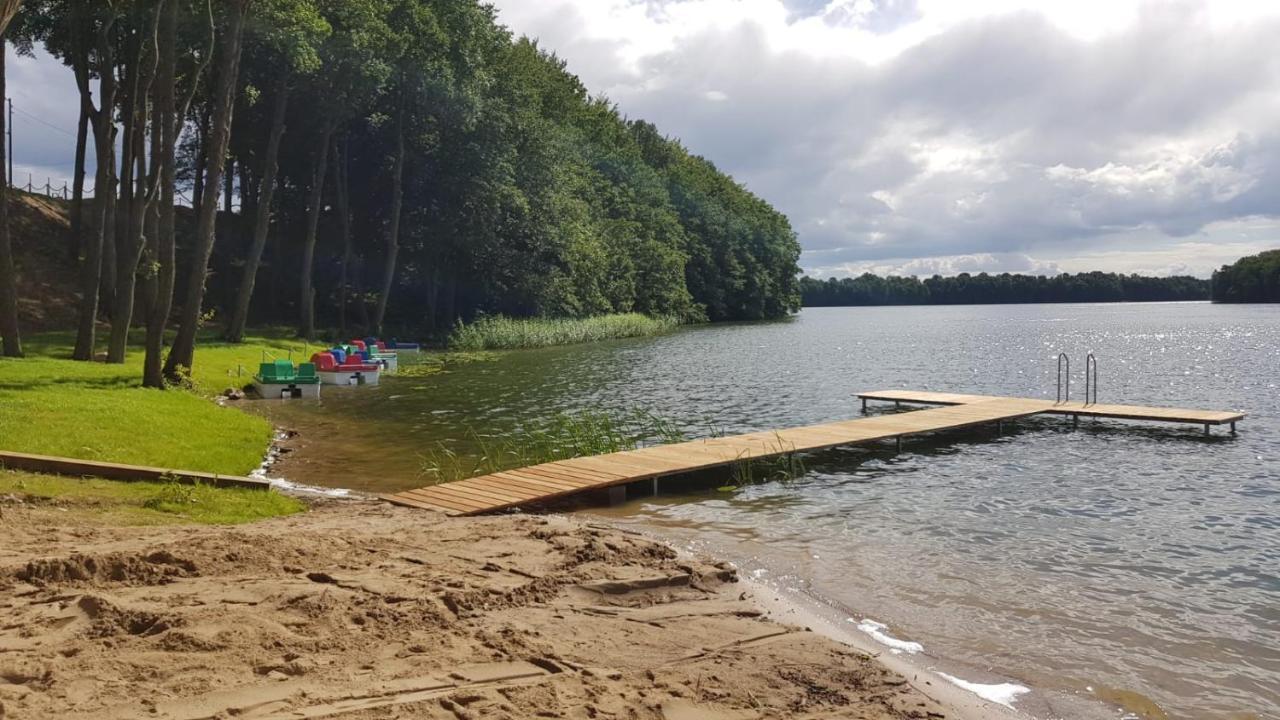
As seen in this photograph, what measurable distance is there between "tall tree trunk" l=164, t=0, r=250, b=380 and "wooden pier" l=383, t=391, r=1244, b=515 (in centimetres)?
1204

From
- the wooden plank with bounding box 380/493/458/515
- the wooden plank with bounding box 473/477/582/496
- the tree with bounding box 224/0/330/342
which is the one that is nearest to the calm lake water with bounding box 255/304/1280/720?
the wooden plank with bounding box 473/477/582/496

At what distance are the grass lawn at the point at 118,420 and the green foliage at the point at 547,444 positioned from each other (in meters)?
2.93

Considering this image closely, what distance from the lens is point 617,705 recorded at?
5371 mm

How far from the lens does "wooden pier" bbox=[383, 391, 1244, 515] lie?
476 inches

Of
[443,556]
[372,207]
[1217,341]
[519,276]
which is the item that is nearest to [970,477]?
[443,556]

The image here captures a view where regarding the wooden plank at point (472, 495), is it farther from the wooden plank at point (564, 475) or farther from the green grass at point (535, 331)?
the green grass at point (535, 331)

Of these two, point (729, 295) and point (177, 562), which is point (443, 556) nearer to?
point (177, 562)

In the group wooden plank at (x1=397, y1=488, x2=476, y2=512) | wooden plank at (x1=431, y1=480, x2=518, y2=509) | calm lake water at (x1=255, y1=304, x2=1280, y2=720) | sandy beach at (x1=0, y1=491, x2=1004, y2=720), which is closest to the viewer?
sandy beach at (x1=0, y1=491, x2=1004, y2=720)

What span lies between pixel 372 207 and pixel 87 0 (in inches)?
989

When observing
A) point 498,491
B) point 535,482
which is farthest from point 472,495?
point 535,482

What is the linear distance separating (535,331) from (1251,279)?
138 meters

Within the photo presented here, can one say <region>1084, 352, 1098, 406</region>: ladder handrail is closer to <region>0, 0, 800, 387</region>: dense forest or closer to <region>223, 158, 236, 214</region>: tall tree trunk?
<region>0, 0, 800, 387</region>: dense forest

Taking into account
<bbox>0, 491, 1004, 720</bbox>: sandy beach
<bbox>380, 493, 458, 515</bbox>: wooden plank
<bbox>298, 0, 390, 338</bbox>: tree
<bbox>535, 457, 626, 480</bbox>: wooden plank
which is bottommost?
<bbox>380, 493, 458, 515</bbox>: wooden plank

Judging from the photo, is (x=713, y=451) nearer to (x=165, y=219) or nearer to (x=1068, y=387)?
(x=165, y=219)
